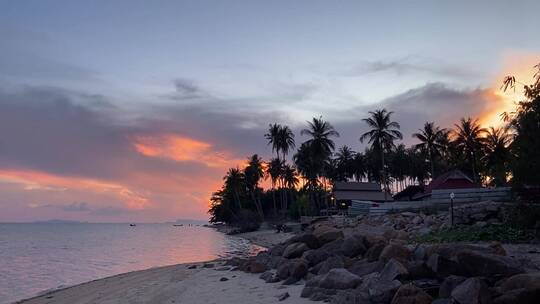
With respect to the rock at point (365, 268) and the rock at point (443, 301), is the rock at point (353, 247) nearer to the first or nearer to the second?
the rock at point (365, 268)

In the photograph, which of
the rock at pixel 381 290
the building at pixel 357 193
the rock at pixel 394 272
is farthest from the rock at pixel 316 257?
the building at pixel 357 193

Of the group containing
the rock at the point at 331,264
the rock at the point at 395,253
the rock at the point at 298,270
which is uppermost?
the rock at the point at 395,253

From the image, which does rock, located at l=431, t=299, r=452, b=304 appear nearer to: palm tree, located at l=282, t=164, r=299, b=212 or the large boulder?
the large boulder

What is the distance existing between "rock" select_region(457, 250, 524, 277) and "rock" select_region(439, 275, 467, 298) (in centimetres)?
58

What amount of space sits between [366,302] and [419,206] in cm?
2757

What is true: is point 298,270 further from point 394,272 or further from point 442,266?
point 442,266

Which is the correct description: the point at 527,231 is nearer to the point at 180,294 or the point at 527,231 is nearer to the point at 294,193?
the point at 180,294

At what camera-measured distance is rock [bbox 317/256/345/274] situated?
15560mm

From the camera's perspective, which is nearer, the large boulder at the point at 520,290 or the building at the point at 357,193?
the large boulder at the point at 520,290

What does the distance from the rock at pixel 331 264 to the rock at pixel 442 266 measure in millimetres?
4310

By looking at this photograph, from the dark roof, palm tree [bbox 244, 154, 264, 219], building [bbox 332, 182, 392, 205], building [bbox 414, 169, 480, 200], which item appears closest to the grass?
building [bbox 414, 169, 480, 200]

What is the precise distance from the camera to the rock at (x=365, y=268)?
1398 centimetres

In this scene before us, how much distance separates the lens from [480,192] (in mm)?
34938

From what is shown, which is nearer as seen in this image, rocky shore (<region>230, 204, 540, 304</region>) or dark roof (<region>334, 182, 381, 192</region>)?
rocky shore (<region>230, 204, 540, 304</region>)
